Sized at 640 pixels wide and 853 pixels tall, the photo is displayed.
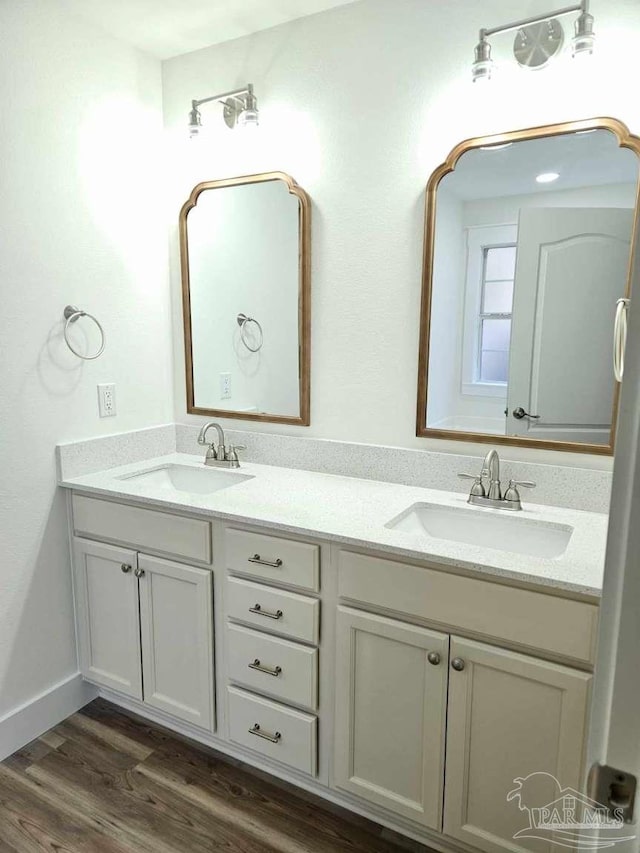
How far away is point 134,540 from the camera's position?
6.23 ft

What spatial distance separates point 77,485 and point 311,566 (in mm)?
953

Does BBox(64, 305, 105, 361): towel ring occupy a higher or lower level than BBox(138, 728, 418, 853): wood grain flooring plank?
higher

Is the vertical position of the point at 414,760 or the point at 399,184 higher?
the point at 399,184

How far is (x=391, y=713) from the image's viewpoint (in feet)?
4.94

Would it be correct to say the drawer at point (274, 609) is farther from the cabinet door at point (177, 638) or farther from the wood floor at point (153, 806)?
the wood floor at point (153, 806)

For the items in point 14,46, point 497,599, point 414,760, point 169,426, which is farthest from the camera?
point 169,426

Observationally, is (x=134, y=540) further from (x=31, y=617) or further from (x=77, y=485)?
(x=31, y=617)

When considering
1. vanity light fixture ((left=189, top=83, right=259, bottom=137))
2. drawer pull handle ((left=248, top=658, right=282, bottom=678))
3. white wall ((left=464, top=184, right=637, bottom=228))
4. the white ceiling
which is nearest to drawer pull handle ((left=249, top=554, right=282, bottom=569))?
drawer pull handle ((left=248, top=658, right=282, bottom=678))

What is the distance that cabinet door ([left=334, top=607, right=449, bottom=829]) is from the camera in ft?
4.75

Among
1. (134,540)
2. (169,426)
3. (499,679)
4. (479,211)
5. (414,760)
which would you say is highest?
(479,211)

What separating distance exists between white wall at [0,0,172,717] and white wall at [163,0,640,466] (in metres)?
0.30

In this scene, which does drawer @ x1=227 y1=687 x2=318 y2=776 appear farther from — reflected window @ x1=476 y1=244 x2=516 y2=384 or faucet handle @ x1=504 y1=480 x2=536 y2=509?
reflected window @ x1=476 y1=244 x2=516 y2=384

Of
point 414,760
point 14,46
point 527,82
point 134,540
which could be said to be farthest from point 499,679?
point 14,46

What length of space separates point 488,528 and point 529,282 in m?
0.77
